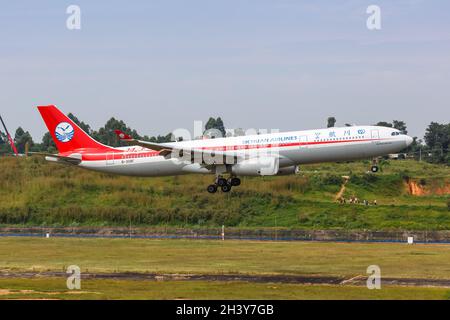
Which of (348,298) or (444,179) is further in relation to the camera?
(444,179)

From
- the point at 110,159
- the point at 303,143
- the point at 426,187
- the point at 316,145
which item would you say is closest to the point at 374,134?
the point at 316,145

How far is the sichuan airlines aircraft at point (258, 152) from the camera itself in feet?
250

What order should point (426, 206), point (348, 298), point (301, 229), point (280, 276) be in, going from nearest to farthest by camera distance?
point (348, 298) → point (280, 276) → point (301, 229) → point (426, 206)

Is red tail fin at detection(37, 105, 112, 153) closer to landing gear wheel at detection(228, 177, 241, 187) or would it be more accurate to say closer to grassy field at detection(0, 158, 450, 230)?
landing gear wheel at detection(228, 177, 241, 187)

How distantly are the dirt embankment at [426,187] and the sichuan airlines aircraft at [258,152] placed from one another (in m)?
57.9

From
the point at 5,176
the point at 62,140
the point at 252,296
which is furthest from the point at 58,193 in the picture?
the point at 252,296

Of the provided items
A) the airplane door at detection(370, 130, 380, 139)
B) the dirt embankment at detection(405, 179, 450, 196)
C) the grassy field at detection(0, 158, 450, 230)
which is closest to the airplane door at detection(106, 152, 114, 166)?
the airplane door at detection(370, 130, 380, 139)

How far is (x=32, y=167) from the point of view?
466ft

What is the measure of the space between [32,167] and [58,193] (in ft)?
53.9

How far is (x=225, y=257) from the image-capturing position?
79.9m

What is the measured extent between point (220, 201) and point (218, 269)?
50.8m

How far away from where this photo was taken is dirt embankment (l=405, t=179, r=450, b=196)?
442 ft
